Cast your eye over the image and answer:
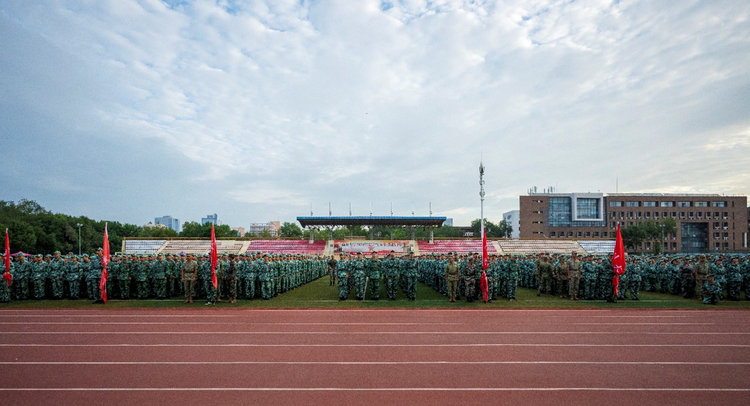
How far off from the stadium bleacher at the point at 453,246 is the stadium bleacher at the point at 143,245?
3184 cm

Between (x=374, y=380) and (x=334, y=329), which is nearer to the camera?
(x=374, y=380)

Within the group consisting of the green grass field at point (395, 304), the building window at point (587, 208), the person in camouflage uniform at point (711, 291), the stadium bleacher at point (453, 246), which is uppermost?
the building window at point (587, 208)

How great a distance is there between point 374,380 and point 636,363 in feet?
14.7

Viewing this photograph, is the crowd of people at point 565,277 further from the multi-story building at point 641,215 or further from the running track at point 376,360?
the multi-story building at point 641,215

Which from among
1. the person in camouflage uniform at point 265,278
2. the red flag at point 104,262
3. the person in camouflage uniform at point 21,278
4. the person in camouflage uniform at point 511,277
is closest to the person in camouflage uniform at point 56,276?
the person in camouflage uniform at point 21,278

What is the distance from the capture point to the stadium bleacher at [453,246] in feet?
160

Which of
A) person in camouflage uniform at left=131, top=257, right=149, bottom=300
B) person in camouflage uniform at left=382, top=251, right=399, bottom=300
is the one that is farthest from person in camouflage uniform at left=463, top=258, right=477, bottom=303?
person in camouflage uniform at left=131, top=257, right=149, bottom=300

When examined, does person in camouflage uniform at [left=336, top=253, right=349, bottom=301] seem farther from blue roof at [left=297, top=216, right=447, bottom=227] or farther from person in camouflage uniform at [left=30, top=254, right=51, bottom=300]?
blue roof at [left=297, top=216, right=447, bottom=227]

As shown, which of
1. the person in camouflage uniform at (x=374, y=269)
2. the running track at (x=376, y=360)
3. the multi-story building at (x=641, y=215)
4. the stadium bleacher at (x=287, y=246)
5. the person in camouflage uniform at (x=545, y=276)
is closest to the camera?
the running track at (x=376, y=360)

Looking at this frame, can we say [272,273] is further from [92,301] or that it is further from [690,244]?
[690,244]

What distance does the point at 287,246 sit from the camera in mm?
50156

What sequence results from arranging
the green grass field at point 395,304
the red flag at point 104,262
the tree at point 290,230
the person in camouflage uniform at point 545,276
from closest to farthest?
the red flag at point 104,262 < the green grass field at point 395,304 < the person in camouflage uniform at point 545,276 < the tree at point 290,230

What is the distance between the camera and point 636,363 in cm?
680

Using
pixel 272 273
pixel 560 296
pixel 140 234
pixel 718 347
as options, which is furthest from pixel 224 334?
pixel 140 234
